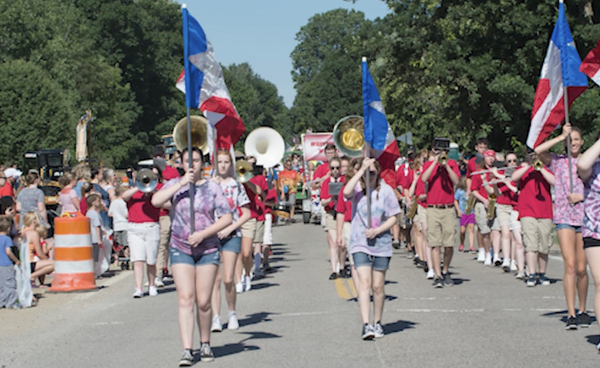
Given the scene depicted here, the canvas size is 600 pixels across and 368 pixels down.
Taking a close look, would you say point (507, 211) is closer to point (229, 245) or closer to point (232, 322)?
point (232, 322)

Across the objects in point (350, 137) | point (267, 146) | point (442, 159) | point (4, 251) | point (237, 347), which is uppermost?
point (267, 146)

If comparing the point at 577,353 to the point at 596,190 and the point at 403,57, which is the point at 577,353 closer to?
the point at 596,190

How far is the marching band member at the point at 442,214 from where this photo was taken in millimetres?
14469

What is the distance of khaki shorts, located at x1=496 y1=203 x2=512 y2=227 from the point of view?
52.6ft

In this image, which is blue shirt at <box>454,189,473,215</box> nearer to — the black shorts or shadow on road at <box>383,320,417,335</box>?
shadow on road at <box>383,320,417,335</box>

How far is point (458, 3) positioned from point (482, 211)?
18747 mm

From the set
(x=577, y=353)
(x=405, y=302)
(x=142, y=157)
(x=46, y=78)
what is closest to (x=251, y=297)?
(x=405, y=302)

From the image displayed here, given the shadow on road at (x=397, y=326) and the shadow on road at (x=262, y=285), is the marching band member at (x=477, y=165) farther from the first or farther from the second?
the shadow on road at (x=397, y=326)

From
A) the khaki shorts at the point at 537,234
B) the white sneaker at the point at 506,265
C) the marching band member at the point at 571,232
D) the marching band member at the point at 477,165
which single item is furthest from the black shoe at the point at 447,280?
the marching band member at the point at 571,232

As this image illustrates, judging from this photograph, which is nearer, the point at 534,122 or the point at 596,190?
the point at 596,190

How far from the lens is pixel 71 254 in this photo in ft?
48.7

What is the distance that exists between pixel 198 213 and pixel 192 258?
39 cm

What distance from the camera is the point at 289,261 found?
64.6ft

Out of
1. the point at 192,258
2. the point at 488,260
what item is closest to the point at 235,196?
the point at 192,258
